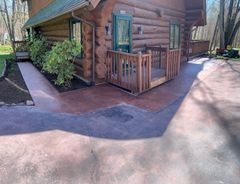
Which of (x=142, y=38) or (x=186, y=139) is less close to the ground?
(x=142, y=38)

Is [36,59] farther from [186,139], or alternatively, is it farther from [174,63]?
[186,139]

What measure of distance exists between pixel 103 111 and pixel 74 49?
2.71 meters

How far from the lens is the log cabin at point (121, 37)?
6203mm

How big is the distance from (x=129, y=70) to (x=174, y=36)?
729 centimetres

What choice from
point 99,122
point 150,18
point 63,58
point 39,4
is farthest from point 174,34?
point 39,4

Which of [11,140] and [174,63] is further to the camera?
[174,63]

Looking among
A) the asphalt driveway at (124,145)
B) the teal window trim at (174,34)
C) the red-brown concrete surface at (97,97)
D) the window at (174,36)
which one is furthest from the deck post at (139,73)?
the window at (174,36)

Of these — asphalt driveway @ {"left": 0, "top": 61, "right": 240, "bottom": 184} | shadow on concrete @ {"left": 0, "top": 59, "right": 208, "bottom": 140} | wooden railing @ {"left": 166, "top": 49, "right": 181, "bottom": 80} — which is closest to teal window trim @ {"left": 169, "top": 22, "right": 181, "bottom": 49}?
wooden railing @ {"left": 166, "top": 49, "right": 181, "bottom": 80}

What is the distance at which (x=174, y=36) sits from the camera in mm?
12289

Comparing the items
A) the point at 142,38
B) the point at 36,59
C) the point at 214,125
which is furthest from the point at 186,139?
the point at 36,59

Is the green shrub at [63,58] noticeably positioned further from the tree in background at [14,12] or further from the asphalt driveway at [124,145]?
the tree in background at [14,12]

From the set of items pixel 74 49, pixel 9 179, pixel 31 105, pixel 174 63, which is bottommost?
pixel 9 179

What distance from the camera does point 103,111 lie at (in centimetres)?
483

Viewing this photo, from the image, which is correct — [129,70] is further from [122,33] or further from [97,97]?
[122,33]
